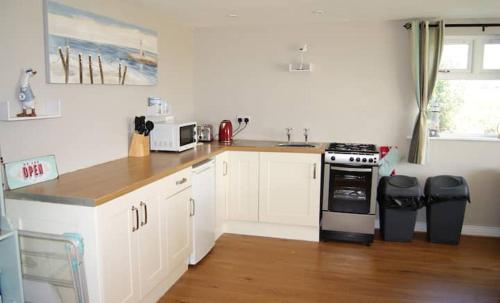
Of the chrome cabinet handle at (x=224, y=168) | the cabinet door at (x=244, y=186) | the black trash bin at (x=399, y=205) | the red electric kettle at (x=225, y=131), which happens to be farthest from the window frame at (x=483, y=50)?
the chrome cabinet handle at (x=224, y=168)

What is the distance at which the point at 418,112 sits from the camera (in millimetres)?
4324

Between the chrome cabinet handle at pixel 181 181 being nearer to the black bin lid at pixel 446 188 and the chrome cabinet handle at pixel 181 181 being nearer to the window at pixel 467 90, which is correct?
the black bin lid at pixel 446 188

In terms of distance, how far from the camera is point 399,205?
411 cm

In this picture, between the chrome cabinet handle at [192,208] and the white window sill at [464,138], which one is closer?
the chrome cabinet handle at [192,208]

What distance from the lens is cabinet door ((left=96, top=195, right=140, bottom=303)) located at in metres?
2.29

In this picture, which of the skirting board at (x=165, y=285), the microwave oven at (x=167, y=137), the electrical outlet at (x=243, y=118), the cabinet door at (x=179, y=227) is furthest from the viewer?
the electrical outlet at (x=243, y=118)

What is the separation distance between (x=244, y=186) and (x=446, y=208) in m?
1.96

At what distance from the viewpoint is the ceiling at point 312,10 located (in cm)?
350

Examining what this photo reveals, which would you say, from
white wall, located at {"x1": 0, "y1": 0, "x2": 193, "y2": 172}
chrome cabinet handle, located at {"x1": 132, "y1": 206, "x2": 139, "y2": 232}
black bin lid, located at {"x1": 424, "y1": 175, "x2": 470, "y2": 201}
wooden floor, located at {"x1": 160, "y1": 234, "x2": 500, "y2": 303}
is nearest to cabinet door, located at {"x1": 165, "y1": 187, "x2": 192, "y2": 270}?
wooden floor, located at {"x1": 160, "y1": 234, "x2": 500, "y2": 303}

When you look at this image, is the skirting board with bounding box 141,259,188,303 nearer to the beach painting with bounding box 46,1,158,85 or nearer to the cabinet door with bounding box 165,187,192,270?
the cabinet door with bounding box 165,187,192,270

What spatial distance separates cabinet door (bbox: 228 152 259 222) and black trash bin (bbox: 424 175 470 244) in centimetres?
169

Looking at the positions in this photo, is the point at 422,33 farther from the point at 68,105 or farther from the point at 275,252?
the point at 68,105

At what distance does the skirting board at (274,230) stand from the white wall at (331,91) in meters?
1.01

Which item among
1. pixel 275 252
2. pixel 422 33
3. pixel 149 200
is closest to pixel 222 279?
pixel 275 252
